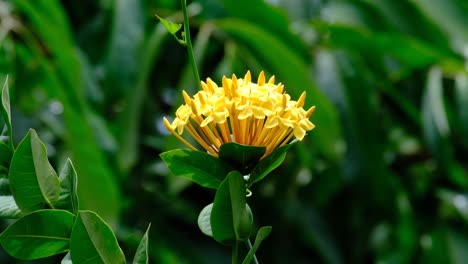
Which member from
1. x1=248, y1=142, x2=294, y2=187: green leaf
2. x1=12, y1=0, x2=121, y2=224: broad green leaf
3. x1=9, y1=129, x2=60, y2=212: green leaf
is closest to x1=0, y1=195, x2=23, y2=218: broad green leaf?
x1=9, y1=129, x2=60, y2=212: green leaf

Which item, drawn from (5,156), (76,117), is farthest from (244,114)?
(76,117)

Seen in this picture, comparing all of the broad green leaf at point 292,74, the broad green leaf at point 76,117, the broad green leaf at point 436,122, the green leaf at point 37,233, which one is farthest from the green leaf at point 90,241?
the broad green leaf at point 436,122

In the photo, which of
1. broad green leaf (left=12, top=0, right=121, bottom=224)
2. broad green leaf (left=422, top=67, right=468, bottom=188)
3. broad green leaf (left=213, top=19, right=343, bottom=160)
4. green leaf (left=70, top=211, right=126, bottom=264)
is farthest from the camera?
broad green leaf (left=422, top=67, right=468, bottom=188)

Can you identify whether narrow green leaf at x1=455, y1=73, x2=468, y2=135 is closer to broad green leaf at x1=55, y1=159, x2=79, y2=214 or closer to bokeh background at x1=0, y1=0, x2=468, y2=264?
bokeh background at x1=0, y1=0, x2=468, y2=264

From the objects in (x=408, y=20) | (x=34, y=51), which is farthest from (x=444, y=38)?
(x=34, y=51)

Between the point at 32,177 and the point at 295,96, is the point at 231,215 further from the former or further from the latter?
the point at 295,96

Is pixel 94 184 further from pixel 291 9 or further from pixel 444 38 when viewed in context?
pixel 444 38

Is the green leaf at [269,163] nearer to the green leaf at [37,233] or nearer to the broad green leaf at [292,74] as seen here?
the green leaf at [37,233]
